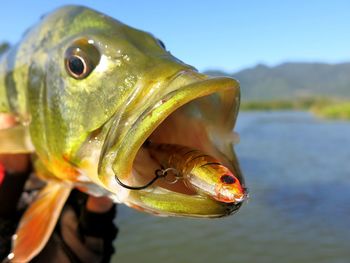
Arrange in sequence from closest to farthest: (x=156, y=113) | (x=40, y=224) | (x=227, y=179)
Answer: (x=227, y=179), (x=156, y=113), (x=40, y=224)

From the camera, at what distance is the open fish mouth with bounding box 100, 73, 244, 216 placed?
1.61 metres

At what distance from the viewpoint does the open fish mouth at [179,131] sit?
1.61m

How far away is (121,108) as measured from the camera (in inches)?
73.0

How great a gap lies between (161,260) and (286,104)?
93.0 meters

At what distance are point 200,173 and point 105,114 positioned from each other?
22.1 inches

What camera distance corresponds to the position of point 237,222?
1101 cm

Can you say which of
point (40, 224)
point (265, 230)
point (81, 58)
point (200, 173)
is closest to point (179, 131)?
point (200, 173)

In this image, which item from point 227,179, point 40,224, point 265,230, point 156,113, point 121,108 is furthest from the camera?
point 265,230

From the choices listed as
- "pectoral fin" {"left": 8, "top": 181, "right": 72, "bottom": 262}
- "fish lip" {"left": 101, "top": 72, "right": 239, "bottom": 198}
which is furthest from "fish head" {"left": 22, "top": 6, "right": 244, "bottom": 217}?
"pectoral fin" {"left": 8, "top": 181, "right": 72, "bottom": 262}

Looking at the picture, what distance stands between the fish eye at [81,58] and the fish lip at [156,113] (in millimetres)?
502

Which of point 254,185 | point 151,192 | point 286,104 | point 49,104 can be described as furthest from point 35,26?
point 286,104

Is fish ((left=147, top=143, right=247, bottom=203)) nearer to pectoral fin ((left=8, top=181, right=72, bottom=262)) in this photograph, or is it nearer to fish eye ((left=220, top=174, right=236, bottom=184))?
fish eye ((left=220, top=174, right=236, bottom=184))

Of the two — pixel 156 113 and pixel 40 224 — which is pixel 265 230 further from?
pixel 156 113

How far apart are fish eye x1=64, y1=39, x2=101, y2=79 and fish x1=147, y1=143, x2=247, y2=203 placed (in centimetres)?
56
